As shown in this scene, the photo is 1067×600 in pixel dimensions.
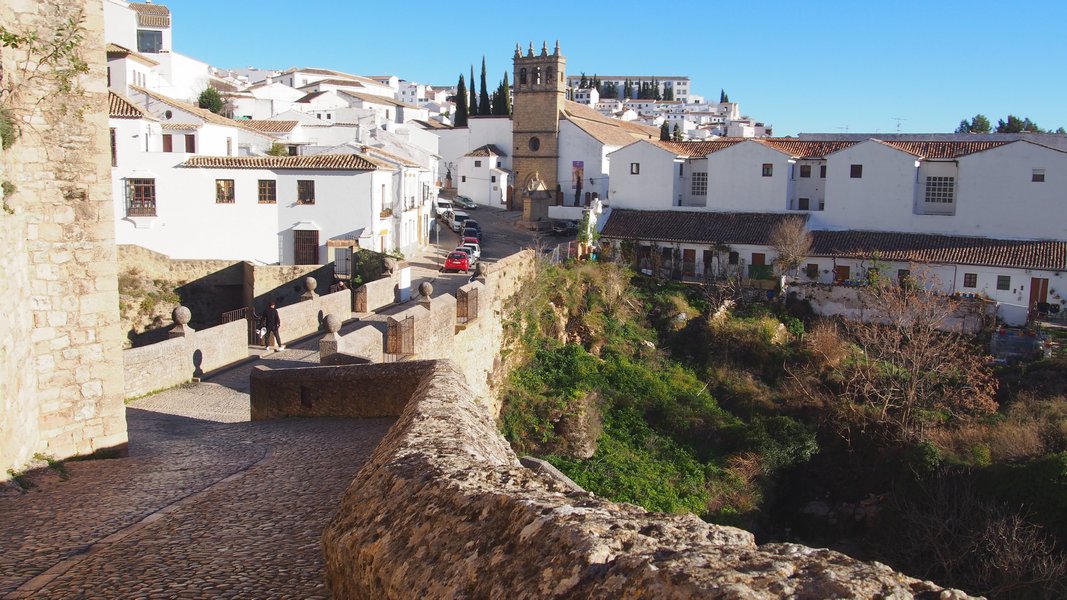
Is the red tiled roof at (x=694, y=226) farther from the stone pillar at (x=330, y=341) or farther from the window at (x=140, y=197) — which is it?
the stone pillar at (x=330, y=341)

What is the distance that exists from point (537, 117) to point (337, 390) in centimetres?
3910

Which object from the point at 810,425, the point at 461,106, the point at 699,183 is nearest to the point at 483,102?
the point at 461,106

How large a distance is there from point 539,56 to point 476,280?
102 feet

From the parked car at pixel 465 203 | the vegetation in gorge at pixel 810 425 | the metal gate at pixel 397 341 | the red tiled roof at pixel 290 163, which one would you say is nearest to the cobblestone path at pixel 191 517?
the metal gate at pixel 397 341

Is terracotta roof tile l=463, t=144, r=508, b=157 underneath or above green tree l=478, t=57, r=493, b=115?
underneath

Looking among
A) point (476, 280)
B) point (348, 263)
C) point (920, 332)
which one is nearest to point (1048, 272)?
point (920, 332)

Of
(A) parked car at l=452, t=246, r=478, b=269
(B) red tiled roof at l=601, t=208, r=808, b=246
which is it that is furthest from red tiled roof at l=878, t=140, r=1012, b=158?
(A) parked car at l=452, t=246, r=478, b=269

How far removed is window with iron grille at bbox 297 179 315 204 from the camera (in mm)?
26844

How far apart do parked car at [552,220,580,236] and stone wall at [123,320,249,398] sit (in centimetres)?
2446

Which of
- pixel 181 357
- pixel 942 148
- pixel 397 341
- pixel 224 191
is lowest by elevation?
pixel 181 357

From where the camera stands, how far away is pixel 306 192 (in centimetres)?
2689

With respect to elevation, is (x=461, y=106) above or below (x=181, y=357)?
above

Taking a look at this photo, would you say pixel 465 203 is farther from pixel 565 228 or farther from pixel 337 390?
pixel 337 390

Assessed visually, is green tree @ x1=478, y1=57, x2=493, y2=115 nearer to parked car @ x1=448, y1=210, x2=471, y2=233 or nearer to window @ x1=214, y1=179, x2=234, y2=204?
parked car @ x1=448, y1=210, x2=471, y2=233
